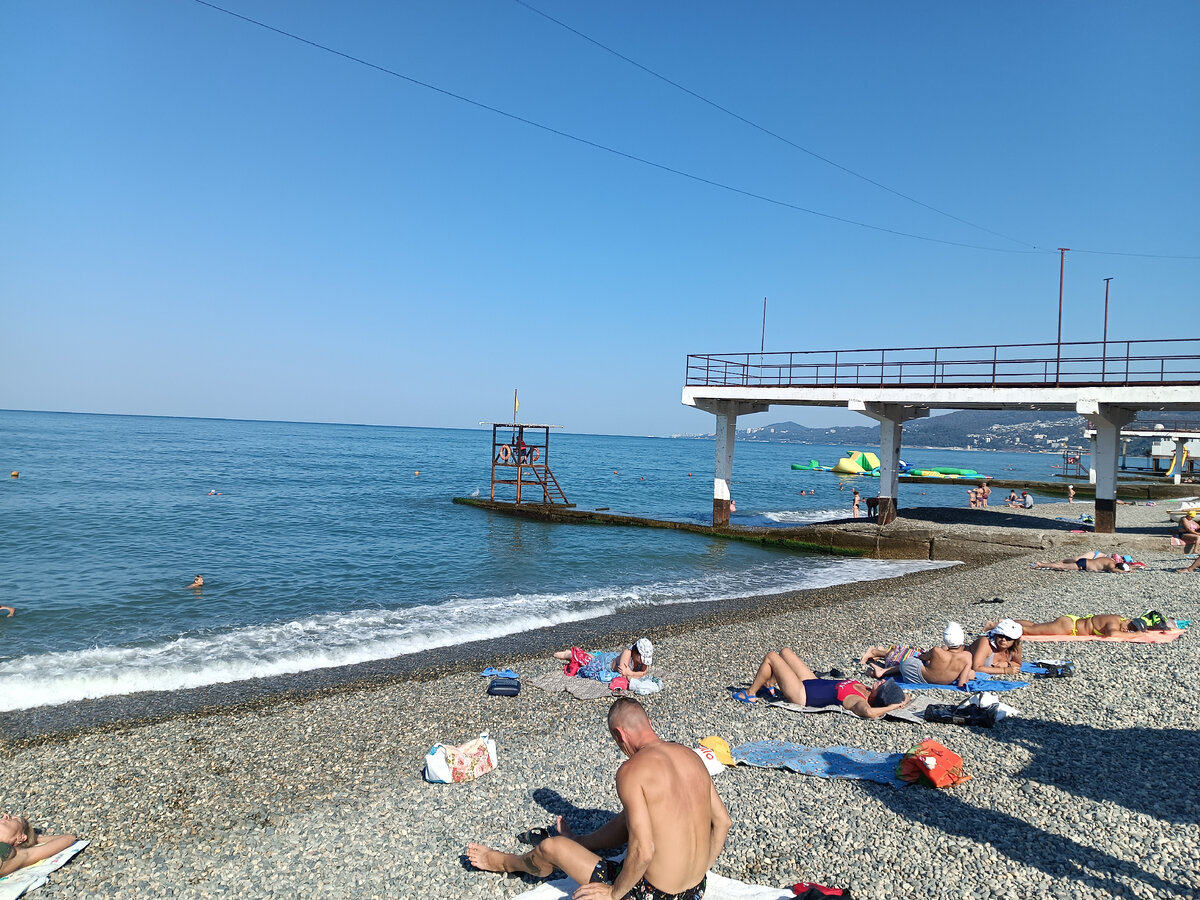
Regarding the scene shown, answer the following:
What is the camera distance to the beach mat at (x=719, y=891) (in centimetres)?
454

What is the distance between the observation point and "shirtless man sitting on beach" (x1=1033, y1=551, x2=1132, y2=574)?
1808 centimetres

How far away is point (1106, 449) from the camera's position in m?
22.8

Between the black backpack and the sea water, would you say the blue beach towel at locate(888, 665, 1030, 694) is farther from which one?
the sea water

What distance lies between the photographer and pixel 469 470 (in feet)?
Result: 236

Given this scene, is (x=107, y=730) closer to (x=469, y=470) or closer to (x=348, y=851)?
(x=348, y=851)

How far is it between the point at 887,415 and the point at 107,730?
2456cm

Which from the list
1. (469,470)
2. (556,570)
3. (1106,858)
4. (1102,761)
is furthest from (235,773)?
(469,470)

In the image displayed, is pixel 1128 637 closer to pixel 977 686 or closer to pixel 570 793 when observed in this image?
pixel 977 686

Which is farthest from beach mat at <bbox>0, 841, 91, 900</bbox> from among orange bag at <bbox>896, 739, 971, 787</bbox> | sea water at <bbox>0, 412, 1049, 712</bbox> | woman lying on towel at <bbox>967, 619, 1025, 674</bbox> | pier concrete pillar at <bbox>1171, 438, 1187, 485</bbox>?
pier concrete pillar at <bbox>1171, 438, 1187, 485</bbox>

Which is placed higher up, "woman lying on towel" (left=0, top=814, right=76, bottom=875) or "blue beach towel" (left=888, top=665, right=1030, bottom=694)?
"blue beach towel" (left=888, top=665, right=1030, bottom=694)

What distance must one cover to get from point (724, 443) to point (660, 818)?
85.5 ft

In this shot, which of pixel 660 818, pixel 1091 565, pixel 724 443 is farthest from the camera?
pixel 724 443

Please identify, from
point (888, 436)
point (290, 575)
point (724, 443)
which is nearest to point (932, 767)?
point (290, 575)

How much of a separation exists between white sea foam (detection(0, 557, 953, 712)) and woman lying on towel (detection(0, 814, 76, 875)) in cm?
544
